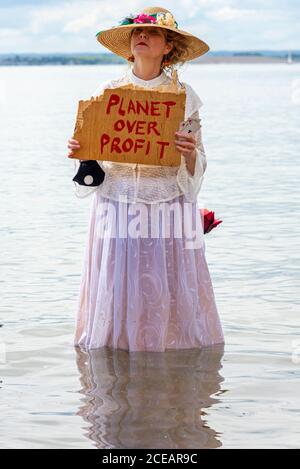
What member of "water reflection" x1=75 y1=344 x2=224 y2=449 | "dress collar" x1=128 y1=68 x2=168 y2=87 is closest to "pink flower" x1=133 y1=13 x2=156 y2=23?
"dress collar" x1=128 y1=68 x2=168 y2=87

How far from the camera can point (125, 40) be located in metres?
7.05

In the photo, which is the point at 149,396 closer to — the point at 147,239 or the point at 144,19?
the point at 147,239

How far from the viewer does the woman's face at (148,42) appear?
6883 mm

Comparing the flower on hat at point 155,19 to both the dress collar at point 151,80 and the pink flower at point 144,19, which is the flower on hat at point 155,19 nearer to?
the pink flower at point 144,19

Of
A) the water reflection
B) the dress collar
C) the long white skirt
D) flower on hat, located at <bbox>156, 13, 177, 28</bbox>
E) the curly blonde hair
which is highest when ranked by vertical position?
flower on hat, located at <bbox>156, 13, 177, 28</bbox>

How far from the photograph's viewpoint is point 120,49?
7.10m

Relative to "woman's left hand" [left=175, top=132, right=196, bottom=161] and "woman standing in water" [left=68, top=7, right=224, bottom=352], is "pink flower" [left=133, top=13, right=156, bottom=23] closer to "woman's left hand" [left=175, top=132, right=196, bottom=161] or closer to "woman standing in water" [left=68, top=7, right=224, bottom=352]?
"woman standing in water" [left=68, top=7, right=224, bottom=352]

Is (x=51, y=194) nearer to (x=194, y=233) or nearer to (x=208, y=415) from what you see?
(x=194, y=233)

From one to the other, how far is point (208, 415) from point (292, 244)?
4.72 meters

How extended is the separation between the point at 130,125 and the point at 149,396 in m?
1.32

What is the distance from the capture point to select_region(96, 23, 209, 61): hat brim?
6848 millimetres

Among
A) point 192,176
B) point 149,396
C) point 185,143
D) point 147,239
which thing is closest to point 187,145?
point 185,143

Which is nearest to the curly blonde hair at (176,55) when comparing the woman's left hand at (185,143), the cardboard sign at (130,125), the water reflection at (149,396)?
the cardboard sign at (130,125)

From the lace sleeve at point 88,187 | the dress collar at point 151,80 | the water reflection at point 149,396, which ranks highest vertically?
the dress collar at point 151,80
